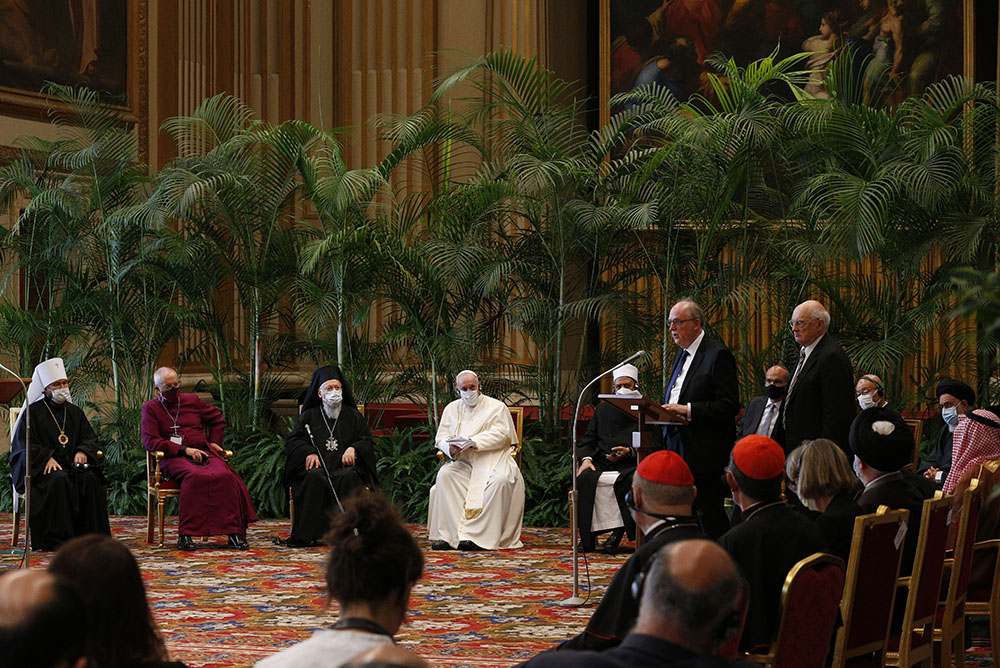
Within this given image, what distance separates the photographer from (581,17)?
1449 cm

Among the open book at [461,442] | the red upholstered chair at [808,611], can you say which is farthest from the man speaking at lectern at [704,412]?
the open book at [461,442]

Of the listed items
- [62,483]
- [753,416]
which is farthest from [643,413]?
[62,483]

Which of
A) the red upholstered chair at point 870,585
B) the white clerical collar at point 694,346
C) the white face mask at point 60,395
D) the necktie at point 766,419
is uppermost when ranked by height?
the white clerical collar at point 694,346

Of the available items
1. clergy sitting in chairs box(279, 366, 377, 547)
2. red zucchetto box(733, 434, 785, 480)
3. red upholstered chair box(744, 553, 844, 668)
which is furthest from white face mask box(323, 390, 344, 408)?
red upholstered chair box(744, 553, 844, 668)

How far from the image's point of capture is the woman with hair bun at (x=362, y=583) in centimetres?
227

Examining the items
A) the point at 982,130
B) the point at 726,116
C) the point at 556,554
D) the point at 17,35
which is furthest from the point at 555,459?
the point at 17,35

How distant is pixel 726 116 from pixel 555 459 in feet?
10.0

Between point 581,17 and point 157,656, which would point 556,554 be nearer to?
point 157,656

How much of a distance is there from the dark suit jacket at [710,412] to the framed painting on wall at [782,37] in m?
6.97

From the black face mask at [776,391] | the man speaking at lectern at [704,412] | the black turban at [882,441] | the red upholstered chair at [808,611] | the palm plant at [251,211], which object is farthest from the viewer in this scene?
the palm plant at [251,211]

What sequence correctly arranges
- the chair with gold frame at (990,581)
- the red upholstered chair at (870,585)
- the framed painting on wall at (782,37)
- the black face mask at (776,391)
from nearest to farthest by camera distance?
the red upholstered chair at (870,585), the chair with gold frame at (990,581), the black face mask at (776,391), the framed painting on wall at (782,37)

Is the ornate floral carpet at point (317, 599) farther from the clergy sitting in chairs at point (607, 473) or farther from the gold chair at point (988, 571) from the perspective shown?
the gold chair at point (988, 571)

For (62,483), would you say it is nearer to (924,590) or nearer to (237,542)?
(237,542)

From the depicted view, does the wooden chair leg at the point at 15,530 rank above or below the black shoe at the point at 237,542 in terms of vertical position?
above
